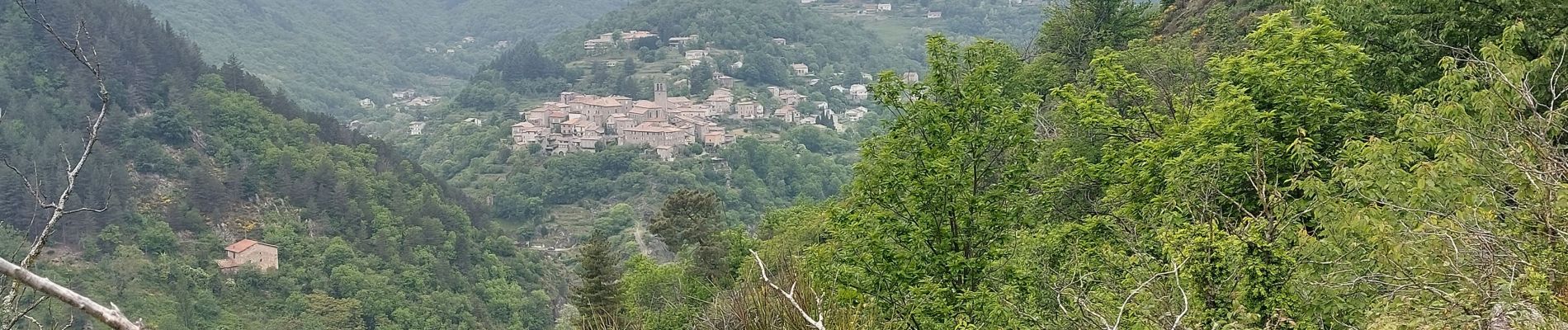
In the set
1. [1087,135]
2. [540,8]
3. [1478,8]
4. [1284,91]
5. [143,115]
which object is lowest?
[540,8]

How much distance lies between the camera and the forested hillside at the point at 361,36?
360 feet

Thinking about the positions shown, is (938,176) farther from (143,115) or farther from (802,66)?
(802,66)

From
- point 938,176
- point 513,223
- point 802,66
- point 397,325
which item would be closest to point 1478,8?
point 938,176

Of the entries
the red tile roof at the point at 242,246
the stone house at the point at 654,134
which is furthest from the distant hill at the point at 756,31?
the red tile roof at the point at 242,246

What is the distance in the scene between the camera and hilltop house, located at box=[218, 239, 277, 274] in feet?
110

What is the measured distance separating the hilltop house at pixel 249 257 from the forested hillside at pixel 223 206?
34cm

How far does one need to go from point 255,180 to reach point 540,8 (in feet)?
431

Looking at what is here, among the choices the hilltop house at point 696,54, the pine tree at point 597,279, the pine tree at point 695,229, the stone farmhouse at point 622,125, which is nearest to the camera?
the pine tree at point 597,279

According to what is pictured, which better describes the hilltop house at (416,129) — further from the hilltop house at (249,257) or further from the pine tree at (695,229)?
the pine tree at (695,229)

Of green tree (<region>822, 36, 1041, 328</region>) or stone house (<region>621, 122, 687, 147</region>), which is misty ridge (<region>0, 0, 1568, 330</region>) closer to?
green tree (<region>822, 36, 1041, 328</region>)

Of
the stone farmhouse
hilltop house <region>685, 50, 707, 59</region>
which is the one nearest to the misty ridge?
hilltop house <region>685, 50, 707, 59</region>

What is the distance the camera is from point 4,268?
1.43m

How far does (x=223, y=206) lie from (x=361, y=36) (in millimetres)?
115996

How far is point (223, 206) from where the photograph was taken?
3872 cm
